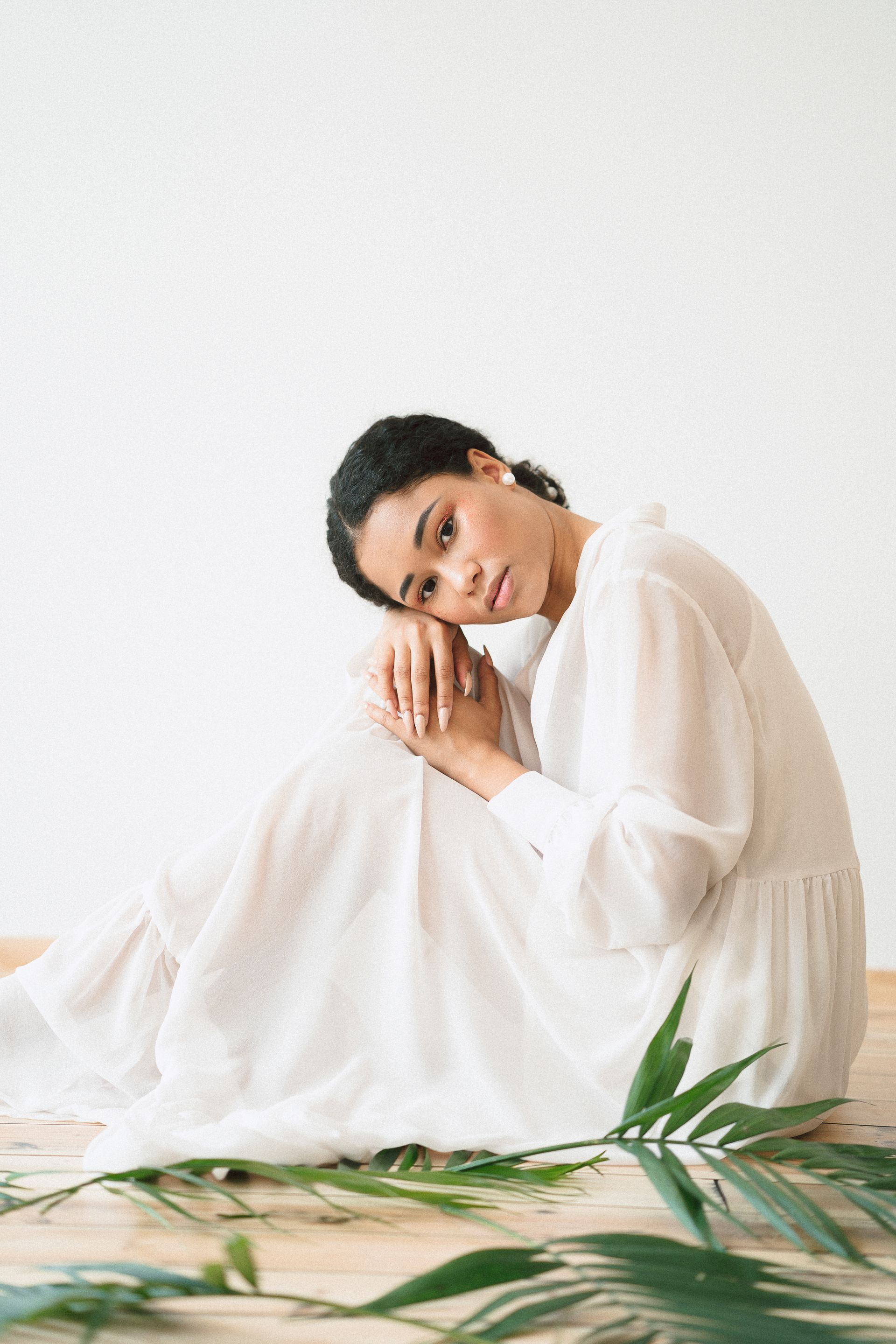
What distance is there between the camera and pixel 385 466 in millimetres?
1452

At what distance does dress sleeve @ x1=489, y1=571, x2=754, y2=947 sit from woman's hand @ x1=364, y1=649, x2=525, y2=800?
8cm

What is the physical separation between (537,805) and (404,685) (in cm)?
27

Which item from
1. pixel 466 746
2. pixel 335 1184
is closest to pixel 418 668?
pixel 466 746

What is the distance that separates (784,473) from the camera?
2.46m

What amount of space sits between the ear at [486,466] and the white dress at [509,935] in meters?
0.26

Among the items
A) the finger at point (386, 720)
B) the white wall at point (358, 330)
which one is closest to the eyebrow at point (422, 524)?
the finger at point (386, 720)

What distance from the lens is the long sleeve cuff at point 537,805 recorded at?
4.12 feet

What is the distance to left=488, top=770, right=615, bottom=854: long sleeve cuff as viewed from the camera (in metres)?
1.26

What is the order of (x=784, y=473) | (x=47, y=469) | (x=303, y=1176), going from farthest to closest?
(x=47, y=469)
(x=784, y=473)
(x=303, y=1176)

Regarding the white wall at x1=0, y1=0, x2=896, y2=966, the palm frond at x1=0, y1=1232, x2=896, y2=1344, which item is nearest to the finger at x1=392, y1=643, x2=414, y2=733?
the palm frond at x1=0, y1=1232, x2=896, y2=1344

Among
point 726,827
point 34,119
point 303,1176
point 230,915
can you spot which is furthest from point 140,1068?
point 34,119

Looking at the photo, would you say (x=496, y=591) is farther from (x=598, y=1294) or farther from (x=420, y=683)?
(x=598, y=1294)

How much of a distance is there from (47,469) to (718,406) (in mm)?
1625

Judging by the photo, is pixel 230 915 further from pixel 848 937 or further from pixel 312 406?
pixel 312 406
